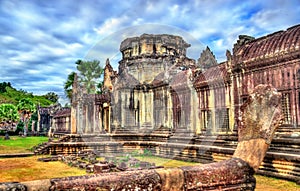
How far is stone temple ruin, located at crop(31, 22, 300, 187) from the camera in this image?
11047mm

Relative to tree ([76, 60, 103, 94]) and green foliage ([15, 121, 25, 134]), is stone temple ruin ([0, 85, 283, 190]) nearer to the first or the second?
tree ([76, 60, 103, 94])

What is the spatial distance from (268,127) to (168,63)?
61.0 ft

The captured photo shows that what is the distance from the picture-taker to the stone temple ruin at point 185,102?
1105cm

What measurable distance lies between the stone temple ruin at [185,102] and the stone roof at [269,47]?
4 centimetres

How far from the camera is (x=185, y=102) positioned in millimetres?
17609

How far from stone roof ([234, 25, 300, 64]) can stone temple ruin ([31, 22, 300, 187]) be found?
0.04m

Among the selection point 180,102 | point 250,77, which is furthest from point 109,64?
point 250,77

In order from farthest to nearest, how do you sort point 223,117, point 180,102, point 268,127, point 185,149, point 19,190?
point 180,102
point 185,149
point 223,117
point 268,127
point 19,190

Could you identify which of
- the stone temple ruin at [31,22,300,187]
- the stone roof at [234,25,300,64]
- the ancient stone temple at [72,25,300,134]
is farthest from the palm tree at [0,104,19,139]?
the stone roof at [234,25,300,64]

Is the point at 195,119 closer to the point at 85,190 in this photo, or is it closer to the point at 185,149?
the point at 185,149

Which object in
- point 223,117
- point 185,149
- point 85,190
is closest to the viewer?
point 85,190

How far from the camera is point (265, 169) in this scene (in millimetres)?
11008

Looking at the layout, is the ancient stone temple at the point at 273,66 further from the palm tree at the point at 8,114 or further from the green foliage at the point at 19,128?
the green foliage at the point at 19,128

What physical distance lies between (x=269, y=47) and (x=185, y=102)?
6.70 m
